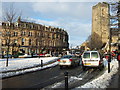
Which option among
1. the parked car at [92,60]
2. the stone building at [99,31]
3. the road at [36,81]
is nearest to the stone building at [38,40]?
the stone building at [99,31]

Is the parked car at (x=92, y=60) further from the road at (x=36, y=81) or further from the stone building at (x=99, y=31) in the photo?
the stone building at (x=99, y=31)

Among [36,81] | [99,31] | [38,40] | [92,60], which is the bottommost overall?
A: [36,81]

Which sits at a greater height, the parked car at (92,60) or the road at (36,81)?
the parked car at (92,60)

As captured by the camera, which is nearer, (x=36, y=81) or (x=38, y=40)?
(x=36, y=81)

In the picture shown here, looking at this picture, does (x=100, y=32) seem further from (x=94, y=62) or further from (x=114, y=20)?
(x=94, y=62)

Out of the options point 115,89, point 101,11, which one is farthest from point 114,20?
point 101,11

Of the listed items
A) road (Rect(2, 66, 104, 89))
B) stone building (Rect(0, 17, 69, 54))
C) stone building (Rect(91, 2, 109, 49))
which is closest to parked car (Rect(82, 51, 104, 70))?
road (Rect(2, 66, 104, 89))

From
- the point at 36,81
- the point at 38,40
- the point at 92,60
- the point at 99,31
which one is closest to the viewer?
the point at 36,81

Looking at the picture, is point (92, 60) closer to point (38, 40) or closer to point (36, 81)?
point (36, 81)

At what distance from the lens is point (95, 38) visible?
6450 centimetres

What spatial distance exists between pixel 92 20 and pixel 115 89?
73.8 m

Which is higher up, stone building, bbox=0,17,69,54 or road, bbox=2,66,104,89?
stone building, bbox=0,17,69,54

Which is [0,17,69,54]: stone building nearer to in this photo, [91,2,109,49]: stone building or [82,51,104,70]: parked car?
[91,2,109,49]: stone building

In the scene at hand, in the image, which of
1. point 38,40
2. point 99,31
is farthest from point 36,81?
point 99,31
